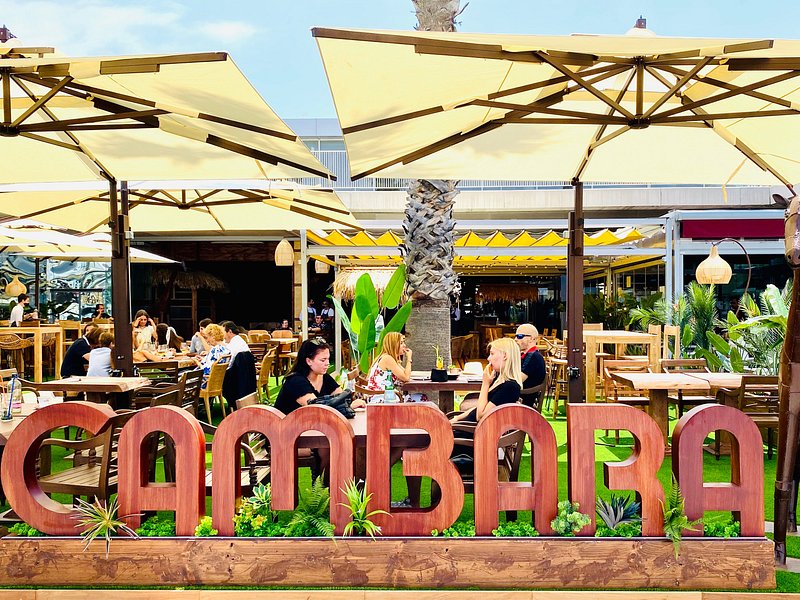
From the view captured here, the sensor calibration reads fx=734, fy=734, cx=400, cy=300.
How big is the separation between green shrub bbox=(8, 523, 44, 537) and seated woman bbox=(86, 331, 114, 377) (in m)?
4.25

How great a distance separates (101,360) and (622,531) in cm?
647

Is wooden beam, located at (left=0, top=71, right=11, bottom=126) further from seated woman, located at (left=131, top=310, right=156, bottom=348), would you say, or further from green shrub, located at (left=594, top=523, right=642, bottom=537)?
seated woman, located at (left=131, top=310, right=156, bottom=348)

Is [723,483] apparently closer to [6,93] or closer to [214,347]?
[6,93]

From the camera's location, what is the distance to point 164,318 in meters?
22.9

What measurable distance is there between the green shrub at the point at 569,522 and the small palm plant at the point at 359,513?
3.12ft

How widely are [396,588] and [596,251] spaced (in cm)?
1133

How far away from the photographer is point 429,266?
9.99 m

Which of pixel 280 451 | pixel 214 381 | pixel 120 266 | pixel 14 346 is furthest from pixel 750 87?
pixel 14 346

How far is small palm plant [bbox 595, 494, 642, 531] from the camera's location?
167 inches

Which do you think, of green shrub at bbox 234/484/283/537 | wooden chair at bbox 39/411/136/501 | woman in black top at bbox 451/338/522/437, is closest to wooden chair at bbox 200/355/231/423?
wooden chair at bbox 39/411/136/501

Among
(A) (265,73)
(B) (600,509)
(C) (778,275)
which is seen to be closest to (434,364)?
(B) (600,509)

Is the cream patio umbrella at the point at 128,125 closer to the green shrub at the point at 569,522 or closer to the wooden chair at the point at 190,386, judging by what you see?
the wooden chair at the point at 190,386

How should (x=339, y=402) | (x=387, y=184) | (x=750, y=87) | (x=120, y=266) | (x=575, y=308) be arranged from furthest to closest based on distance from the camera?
(x=387, y=184), (x=120, y=266), (x=575, y=308), (x=339, y=402), (x=750, y=87)

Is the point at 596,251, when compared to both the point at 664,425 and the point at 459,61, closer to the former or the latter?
the point at 664,425
